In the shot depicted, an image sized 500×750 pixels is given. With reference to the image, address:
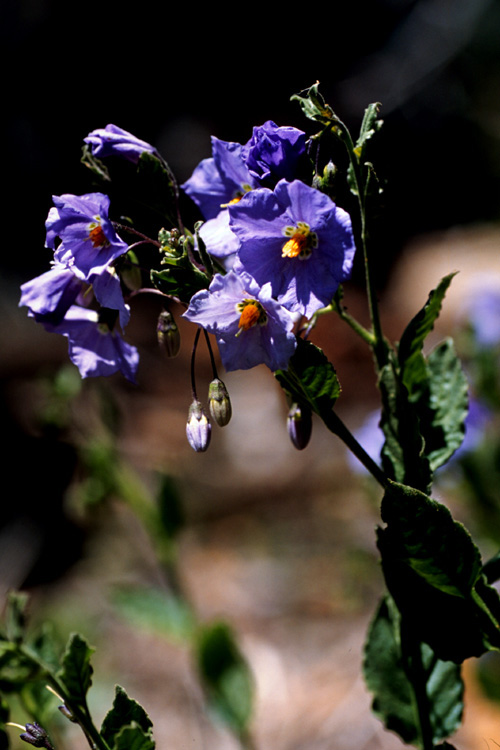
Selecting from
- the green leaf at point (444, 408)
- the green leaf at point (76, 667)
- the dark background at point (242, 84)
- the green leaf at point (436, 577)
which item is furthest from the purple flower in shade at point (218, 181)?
the dark background at point (242, 84)

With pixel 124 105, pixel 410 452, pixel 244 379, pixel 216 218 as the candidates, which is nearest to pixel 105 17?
pixel 124 105

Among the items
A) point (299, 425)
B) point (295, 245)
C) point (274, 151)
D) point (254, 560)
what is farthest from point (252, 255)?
point (254, 560)

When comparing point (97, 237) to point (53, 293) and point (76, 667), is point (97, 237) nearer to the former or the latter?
point (53, 293)

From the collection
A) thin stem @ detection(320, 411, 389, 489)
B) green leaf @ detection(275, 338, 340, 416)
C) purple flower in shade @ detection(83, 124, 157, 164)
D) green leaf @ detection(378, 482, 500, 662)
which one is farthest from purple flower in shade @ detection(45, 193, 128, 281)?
green leaf @ detection(378, 482, 500, 662)

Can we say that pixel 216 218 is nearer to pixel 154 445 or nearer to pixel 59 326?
pixel 59 326

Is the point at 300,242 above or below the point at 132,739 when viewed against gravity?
above

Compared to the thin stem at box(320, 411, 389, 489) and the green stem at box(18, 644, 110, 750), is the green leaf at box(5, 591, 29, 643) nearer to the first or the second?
the green stem at box(18, 644, 110, 750)
